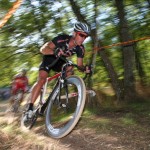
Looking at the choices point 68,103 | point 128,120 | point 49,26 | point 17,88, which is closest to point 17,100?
point 17,88

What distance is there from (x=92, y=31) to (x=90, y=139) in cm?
409

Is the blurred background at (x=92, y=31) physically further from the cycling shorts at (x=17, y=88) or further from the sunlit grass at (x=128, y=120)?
the sunlit grass at (x=128, y=120)

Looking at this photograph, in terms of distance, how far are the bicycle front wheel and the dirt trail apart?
1193mm

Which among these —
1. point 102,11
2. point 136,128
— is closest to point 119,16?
point 102,11

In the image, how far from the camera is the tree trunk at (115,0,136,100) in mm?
8883

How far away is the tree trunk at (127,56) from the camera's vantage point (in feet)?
29.1

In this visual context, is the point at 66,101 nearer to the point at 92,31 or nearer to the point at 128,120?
the point at 128,120

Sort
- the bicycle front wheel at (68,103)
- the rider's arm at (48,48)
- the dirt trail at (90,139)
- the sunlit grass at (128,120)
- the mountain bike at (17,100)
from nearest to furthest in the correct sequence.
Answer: the bicycle front wheel at (68,103) → the rider's arm at (48,48) → the dirt trail at (90,139) → the sunlit grass at (128,120) → the mountain bike at (17,100)

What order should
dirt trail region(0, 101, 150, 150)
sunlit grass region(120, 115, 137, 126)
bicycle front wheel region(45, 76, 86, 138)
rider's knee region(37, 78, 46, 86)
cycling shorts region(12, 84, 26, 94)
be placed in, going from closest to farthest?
1. bicycle front wheel region(45, 76, 86, 138)
2. rider's knee region(37, 78, 46, 86)
3. dirt trail region(0, 101, 150, 150)
4. sunlit grass region(120, 115, 137, 126)
5. cycling shorts region(12, 84, 26, 94)

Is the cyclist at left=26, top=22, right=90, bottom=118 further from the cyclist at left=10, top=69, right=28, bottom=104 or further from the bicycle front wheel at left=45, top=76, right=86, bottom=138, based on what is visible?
the cyclist at left=10, top=69, right=28, bottom=104

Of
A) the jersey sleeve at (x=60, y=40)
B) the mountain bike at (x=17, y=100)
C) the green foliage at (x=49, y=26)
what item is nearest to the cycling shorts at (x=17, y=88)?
the mountain bike at (x=17, y=100)

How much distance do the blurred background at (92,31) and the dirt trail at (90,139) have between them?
7.68 ft

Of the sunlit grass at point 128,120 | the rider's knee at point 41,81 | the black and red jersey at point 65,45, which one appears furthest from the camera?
the sunlit grass at point 128,120

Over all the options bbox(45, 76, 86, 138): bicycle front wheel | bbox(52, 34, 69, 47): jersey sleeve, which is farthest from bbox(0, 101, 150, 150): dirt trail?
bbox(52, 34, 69, 47): jersey sleeve
